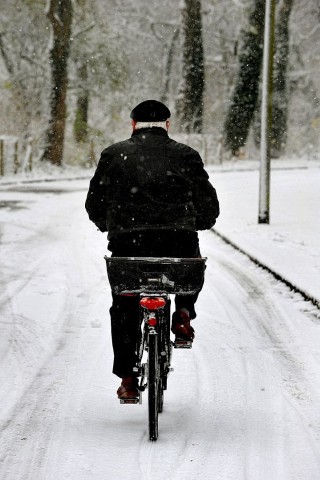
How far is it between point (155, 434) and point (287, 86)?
40740 millimetres

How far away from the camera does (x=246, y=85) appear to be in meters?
40.0

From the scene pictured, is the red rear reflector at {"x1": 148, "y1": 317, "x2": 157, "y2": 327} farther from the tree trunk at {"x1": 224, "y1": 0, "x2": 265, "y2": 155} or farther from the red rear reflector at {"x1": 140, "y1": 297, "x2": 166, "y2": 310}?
the tree trunk at {"x1": 224, "y1": 0, "x2": 265, "y2": 155}

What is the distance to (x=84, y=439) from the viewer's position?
16.3 ft

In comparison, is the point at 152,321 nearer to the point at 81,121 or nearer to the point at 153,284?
the point at 153,284

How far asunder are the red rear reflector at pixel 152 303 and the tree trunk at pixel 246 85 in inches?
1397

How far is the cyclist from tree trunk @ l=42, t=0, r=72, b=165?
31.3 metres

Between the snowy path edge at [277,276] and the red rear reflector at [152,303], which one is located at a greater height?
the red rear reflector at [152,303]

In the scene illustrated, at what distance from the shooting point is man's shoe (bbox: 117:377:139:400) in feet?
16.7

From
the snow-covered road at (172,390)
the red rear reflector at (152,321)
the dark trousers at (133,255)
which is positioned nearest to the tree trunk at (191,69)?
the snow-covered road at (172,390)

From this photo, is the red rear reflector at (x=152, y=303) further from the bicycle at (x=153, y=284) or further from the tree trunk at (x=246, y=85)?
the tree trunk at (x=246, y=85)

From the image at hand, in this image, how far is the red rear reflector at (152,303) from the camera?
4703 millimetres

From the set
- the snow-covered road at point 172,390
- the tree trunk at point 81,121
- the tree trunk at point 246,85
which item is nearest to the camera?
the snow-covered road at point 172,390

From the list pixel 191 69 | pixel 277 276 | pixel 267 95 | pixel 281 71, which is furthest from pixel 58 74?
pixel 277 276

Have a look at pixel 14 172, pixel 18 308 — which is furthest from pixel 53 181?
pixel 18 308
